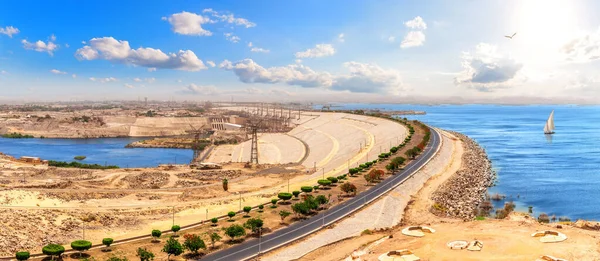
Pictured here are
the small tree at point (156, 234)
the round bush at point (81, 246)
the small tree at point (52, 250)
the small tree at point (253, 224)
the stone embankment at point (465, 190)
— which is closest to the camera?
the small tree at point (52, 250)

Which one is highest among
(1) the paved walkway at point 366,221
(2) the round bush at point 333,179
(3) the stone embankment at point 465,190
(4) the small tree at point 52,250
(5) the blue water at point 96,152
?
(2) the round bush at point 333,179

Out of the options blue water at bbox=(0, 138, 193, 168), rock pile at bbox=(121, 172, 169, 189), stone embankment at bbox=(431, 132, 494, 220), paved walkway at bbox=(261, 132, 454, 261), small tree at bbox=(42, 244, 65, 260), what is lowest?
blue water at bbox=(0, 138, 193, 168)

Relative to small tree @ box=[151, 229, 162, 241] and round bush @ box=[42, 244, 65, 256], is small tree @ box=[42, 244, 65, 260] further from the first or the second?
small tree @ box=[151, 229, 162, 241]

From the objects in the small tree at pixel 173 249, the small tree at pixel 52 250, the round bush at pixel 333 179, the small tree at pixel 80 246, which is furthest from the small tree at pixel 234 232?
the round bush at pixel 333 179

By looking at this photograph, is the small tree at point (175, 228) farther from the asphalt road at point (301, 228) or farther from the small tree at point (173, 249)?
the small tree at point (173, 249)

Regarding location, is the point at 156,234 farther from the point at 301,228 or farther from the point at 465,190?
the point at 465,190

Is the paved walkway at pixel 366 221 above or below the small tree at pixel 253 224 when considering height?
below

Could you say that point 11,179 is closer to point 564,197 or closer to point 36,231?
Result: point 36,231

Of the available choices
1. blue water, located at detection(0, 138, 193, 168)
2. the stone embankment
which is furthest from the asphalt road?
blue water, located at detection(0, 138, 193, 168)
